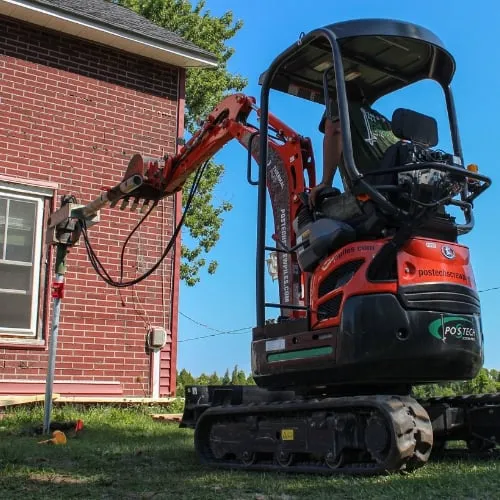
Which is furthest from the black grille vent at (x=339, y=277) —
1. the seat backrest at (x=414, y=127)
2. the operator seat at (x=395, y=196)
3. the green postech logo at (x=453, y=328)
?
the seat backrest at (x=414, y=127)

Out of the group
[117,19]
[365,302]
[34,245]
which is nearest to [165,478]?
[365,302]

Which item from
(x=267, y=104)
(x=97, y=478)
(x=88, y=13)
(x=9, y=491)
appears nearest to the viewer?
(x=9, y=491)

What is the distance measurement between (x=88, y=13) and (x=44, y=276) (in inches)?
163

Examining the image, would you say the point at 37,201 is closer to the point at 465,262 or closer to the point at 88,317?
the point at 88,317

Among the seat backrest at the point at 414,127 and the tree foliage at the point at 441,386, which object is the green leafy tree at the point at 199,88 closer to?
the tree foliage at the point at 441,386

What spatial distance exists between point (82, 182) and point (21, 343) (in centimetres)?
262

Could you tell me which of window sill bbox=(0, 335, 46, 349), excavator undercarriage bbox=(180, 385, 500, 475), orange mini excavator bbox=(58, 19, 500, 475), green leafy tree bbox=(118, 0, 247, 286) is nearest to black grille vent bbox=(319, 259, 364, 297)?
orange mini excavator bbox=(58, 19, 500, 475)

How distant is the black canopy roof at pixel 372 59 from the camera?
18.2ft

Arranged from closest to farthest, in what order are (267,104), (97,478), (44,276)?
1. (97,478)
2. (267,104)
3. (44,276)

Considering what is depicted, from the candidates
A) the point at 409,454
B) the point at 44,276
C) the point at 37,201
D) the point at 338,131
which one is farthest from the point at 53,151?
the point at 409,454

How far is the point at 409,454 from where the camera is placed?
4.47 meters

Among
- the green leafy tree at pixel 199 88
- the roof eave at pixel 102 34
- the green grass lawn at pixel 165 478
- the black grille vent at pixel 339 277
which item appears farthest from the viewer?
the green leafy tree at pixel 199 88

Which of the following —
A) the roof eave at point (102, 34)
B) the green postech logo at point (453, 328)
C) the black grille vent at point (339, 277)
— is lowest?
the green postech logo at point (453, 328)

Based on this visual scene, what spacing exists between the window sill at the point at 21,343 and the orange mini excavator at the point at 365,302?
15.0ft
